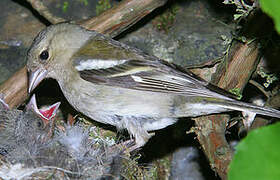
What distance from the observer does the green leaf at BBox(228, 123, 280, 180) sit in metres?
1.56

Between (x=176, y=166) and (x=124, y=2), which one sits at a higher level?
(x=124, y=2)

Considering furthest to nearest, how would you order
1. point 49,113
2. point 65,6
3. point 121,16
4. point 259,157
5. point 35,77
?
point 65,6, point 121,16, point 49,113, point 35,77, point 259,157

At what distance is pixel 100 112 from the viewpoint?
346 cm

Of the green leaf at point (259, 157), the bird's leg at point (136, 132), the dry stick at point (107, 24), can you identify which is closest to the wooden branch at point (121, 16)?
the dry stick at point (107, 24)

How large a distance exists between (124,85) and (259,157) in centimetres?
198

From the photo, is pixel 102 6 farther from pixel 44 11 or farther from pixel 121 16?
pixel 121 16

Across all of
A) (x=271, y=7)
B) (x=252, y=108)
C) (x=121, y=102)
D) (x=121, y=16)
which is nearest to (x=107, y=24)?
(x=121, y=16)

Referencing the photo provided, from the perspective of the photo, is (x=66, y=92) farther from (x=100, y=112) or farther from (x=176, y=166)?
(x=176, y=166)

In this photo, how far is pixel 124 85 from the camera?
344 cm

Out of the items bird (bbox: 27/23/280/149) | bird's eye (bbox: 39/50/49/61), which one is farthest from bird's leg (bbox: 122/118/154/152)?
bird's eye (bbox: 39/50/49/61)

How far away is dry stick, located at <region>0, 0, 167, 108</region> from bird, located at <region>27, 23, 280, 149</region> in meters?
0.34

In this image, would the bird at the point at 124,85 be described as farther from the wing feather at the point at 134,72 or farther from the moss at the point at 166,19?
the moss at the point at 166,19

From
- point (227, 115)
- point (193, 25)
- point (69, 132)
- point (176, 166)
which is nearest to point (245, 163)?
point (227, 115)

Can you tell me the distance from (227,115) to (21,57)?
266 cm
